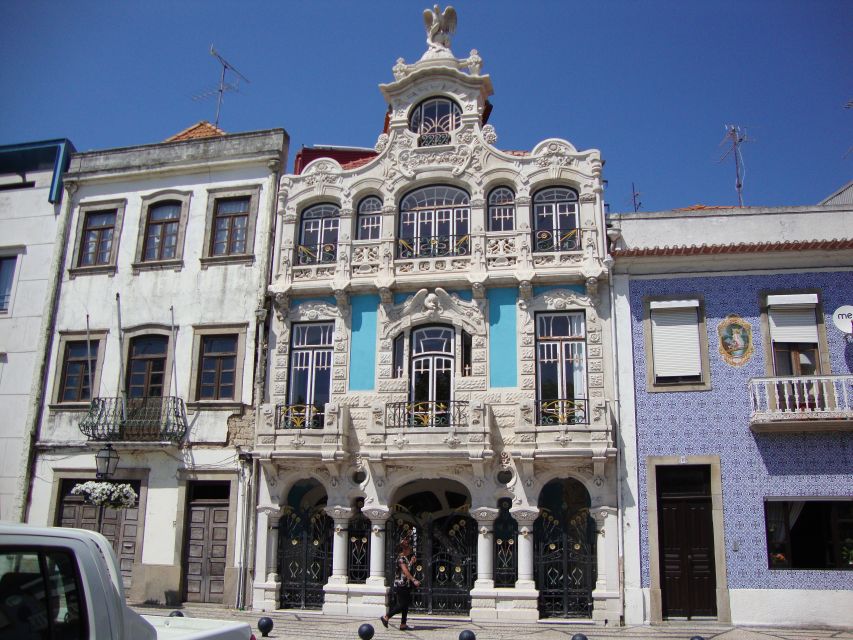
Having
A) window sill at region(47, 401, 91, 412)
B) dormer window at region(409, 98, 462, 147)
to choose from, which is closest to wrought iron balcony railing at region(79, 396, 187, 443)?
window sill at region(47, 401, 91, 412)

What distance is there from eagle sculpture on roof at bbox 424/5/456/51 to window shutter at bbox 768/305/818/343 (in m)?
10.0

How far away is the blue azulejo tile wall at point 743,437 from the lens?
15.0 m

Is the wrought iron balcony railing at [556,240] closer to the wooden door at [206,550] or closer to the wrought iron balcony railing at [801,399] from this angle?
the wrought iron balcony railing at [801,399]

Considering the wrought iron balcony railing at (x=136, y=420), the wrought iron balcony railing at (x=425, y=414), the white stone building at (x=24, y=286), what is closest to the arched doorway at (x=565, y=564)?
the wrought iron balcony railing at (x=425, y=414)

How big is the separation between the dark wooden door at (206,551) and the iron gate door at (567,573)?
6871mm

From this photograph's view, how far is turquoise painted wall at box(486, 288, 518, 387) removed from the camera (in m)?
17.1

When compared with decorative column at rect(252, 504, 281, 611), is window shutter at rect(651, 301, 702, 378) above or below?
above

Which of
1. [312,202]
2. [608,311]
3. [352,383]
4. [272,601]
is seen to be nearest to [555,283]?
[608,311]

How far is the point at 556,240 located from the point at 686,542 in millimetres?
6785

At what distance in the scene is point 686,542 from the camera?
15.5 m

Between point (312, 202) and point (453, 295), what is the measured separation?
14.1ft

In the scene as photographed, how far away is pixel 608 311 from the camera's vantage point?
1689 cm

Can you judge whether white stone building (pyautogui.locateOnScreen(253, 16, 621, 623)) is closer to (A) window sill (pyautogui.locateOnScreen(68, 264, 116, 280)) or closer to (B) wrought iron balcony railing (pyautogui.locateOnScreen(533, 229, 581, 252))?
(B) wrought iron balcony railing (pyautogui.locateOnScreen(533, 229, 581, 252))

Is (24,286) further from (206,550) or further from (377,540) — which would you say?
(377,540)
